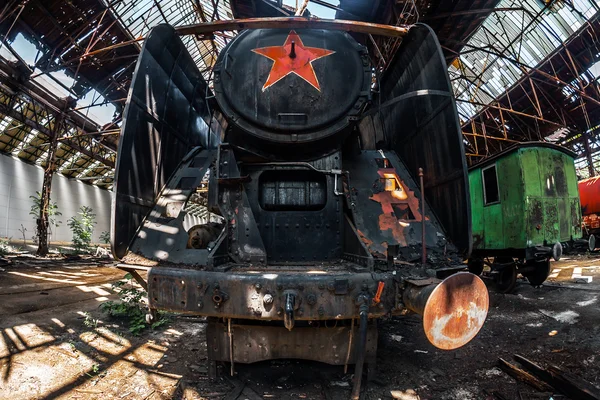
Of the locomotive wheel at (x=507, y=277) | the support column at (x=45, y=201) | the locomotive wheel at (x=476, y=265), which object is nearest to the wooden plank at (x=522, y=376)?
the locomotive wheel at (x=507, y=277)

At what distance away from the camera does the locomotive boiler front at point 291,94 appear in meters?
3.01

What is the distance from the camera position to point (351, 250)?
2.75 m

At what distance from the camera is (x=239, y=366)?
9.75 feet

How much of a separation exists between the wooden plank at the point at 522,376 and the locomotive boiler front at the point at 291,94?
2549mm

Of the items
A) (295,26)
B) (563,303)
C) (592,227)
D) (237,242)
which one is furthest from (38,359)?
(592,227)

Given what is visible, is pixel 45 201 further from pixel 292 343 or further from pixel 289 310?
pixel 289 310

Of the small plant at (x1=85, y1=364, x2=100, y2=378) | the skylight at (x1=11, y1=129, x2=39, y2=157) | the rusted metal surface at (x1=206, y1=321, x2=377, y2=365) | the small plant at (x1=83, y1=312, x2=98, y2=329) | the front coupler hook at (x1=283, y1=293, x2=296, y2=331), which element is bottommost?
the small plant at (x1=85, y1=364, x2=100, y2=378)

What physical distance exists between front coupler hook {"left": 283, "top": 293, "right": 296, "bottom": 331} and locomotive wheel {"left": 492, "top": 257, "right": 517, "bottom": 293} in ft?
19.5

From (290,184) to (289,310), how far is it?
1.44 meters

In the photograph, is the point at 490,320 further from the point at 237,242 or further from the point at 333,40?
the point at 333,40

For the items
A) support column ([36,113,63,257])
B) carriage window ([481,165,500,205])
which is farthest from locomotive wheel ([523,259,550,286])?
support column ([36,113,63,257])

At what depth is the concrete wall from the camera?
16188 millimetres

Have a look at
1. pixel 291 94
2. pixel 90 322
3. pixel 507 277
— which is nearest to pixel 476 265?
pixel 507 277

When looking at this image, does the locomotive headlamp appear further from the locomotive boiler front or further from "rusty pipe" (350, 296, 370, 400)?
"rusty pipe" (350, 296, 370, 400)
